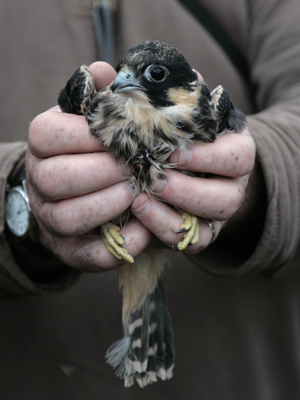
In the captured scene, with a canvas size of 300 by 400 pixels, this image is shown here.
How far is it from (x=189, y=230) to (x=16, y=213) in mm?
909

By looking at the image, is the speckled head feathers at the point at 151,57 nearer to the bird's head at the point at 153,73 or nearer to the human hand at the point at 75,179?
the bird's head at the point at 153,73

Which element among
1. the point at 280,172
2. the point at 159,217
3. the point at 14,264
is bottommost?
the point at 14,264

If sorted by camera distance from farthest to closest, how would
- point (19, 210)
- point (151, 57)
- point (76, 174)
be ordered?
point (19, 210) < point (151, 57) < point (76, 174)

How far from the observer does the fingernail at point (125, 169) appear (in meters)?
1.50

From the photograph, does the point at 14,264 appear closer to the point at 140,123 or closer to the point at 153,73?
the point at 140,123

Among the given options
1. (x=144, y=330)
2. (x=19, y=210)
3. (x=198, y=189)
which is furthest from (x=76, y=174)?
(x=144, y=330)

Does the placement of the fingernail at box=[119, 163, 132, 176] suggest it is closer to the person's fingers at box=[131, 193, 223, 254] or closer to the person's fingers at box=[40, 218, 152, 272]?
the person's fingers at box=[131, 193, 223, 254]

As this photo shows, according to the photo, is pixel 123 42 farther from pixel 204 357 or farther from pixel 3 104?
pixel 204 357

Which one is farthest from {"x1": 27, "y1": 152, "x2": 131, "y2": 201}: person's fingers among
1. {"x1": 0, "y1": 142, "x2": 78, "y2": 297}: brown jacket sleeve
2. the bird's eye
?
{"x1": 0, "y1": 142, "x2": 78, "y2": 297}: brown jacket sleeve

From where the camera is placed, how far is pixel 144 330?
2.02 meters

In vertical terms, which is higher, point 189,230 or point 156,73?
point 156,73

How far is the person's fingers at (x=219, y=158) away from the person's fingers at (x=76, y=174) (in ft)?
0.76

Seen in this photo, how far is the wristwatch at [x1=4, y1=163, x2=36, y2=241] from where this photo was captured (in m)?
1.89

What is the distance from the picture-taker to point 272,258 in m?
2.05
